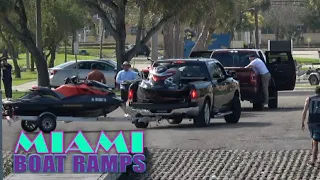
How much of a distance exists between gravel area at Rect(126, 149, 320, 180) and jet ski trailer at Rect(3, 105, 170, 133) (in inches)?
144

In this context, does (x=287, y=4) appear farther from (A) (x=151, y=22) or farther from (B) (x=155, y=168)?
(B) (x=155, y=168)

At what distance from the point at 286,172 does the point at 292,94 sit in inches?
886

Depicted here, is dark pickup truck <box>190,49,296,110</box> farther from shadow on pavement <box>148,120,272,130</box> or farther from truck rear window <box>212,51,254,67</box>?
shadow on pavement <box>148,120,272,130</box>

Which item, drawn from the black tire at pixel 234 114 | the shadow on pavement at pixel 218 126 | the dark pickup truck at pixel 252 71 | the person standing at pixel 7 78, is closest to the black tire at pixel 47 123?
the shadow on pavement at pixel 218 126

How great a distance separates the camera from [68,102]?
18750 mm

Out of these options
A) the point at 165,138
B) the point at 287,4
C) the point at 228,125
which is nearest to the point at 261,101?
the point at 228,125

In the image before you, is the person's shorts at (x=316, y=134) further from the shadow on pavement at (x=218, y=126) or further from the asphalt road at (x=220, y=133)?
the shadow on pavement at (x=218, y=126)

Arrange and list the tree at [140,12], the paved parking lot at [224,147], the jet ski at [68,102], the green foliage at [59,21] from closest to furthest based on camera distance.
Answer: the paved parking lot at [224,147]
the jet ski at [68,102]
the tree at [140,12]
the green foliage at [59,21]

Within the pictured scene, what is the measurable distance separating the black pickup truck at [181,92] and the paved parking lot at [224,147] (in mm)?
425

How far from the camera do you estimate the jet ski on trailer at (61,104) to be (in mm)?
18484

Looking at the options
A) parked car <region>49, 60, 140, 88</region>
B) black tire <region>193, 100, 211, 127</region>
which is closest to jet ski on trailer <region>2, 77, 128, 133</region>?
black tire <region>193, 100, 211, 127</region>

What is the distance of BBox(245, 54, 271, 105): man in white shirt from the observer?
2467cm

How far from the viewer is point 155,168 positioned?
13516mm

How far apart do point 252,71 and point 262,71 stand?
50cm
